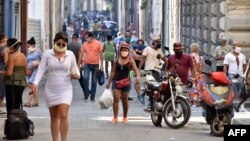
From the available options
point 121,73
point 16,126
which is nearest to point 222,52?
point 121,73

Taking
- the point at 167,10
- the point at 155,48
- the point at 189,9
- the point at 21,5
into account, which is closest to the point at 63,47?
the point at 155,48

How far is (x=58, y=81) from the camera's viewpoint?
43.3ft

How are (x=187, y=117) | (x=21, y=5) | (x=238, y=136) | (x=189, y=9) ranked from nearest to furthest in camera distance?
(x=238, y=136), (x=187, y=117), (x=21, y=5), (x=189, y=9)

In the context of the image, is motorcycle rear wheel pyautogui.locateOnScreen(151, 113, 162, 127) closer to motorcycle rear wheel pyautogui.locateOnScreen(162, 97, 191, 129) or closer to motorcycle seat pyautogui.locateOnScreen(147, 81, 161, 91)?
motorcycle rear wheel pyautogui.locateOnScreen(162, 97, 191, 129)

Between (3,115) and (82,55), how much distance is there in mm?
5123

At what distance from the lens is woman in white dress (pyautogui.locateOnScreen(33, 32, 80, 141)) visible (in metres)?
13.1

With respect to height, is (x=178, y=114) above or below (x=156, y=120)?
above

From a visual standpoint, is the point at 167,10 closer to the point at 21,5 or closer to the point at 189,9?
the point at 189,9

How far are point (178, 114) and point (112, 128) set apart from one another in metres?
1.23

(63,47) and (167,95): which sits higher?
(63,47)

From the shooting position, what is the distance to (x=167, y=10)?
46531 millimetres

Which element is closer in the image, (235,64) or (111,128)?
(111,128)

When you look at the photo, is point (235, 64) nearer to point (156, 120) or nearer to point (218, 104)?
point (156, 120)

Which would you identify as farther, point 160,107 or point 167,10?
point 167,10
